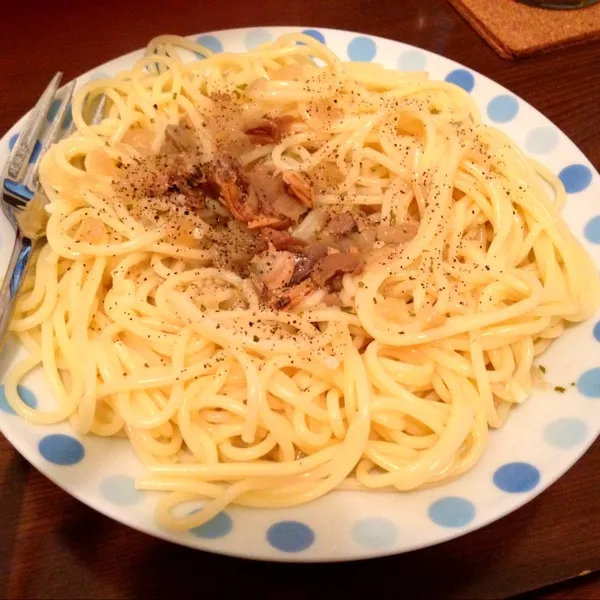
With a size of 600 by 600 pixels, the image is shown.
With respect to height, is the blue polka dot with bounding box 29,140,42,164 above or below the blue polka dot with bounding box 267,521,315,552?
above

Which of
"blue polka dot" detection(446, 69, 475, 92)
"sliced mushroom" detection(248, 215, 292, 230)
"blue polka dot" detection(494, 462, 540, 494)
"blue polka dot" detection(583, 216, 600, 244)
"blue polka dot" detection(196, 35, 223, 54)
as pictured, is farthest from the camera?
"blue polka dot" detection(196, 35, 223, 54)

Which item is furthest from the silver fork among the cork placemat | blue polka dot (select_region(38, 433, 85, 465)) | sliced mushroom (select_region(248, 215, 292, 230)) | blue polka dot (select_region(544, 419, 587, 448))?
the cork placemat

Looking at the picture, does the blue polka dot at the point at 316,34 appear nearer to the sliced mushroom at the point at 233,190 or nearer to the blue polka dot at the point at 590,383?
the sliced mushroom at the point at 233,190

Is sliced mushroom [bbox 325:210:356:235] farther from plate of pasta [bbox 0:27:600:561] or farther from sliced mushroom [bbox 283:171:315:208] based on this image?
sliced mushroom [bbox 283:171:315:208]

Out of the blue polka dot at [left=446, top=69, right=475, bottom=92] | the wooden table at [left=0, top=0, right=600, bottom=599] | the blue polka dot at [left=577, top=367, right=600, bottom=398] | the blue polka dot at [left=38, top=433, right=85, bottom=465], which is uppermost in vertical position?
the blue polka dot at [left=446, top=69, right=475, bottom=92]

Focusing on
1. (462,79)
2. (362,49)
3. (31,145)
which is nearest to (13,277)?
(31,145)

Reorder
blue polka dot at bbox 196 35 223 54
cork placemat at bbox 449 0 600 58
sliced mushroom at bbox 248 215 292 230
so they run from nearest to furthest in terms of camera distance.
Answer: sliced mushroom at bbox 248 215 292 230 → blue polka dot at bbox 196 35 223 54 → cork placemat at bbox 449 0 600 58

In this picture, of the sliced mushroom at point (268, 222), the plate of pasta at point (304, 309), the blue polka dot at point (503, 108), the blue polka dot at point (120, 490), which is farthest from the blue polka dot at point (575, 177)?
Answer: the blue polka dot at point (120, 490)

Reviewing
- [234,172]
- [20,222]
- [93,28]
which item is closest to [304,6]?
[93,28]
